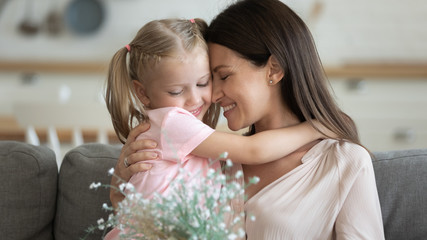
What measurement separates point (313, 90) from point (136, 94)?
0.60 m

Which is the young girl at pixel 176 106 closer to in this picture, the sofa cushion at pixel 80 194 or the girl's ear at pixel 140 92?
the girl's ear at pixel 140 92

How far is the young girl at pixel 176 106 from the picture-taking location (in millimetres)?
1670

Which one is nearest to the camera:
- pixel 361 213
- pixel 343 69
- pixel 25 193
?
pixel 361 213

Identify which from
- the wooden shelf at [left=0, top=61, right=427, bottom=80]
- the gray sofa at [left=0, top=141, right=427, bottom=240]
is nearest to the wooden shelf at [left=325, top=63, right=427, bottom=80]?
the wooden shelf at [left=0, top=61, right=427, bottom=80]

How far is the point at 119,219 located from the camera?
Answer: 1321mm

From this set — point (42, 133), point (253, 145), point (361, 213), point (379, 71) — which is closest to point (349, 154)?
point (361, 213)

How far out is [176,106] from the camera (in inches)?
70.1

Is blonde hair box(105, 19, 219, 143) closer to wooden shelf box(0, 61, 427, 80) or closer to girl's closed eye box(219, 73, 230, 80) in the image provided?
girl's closed eye box(219, 73, 230, 80)

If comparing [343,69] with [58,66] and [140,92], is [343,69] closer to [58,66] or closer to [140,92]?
[58,66]

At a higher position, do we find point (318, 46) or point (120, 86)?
point (120, 86)

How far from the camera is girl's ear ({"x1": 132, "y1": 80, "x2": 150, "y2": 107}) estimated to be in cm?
187

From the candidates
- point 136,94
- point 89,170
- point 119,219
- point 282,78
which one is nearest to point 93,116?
point 89,170

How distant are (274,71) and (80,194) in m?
0.85

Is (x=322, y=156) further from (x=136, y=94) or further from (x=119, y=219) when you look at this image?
(x=119, y=219)
